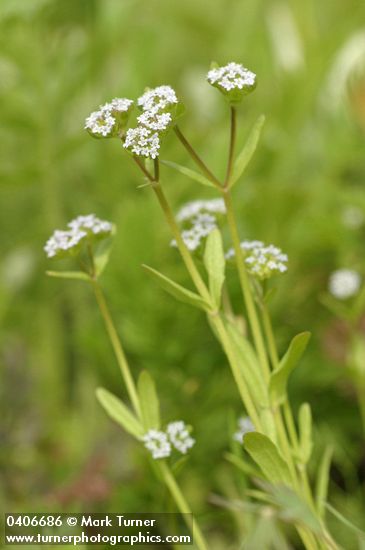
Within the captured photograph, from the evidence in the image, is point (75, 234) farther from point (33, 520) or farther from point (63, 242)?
point (33, 520)

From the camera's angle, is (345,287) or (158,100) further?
(345,287)

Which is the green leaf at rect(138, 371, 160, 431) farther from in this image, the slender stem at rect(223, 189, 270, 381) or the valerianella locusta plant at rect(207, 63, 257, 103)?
the valerianella locusta plant at rect(207, 63, 257, 103)

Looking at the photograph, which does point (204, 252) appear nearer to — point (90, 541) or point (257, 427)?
point (257, 427)

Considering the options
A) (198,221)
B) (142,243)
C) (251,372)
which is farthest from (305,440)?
(142,243)

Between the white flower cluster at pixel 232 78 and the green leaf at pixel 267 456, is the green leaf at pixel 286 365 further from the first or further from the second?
the white flower cluster at pixel 232 78

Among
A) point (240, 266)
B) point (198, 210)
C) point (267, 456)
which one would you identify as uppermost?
point (198, 210)

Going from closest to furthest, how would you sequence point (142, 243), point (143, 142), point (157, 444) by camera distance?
point (143, 142) < point (157, 444) < point (142, 243)
